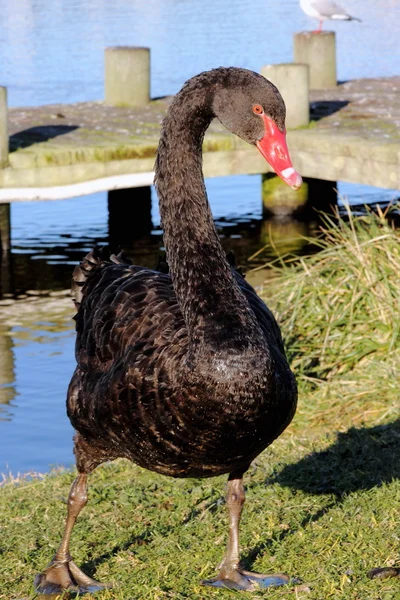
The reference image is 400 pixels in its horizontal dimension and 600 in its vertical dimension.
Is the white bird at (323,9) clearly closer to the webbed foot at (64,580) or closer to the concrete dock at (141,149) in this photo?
the concrete dock at (141,149)

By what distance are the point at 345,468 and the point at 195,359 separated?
207 cm

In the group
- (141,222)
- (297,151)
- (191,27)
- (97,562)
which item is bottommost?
(97,562)

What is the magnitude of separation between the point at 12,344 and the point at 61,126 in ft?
12.6

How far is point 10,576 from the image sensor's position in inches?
186

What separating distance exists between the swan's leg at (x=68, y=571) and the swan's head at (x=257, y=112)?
1770 millimetres

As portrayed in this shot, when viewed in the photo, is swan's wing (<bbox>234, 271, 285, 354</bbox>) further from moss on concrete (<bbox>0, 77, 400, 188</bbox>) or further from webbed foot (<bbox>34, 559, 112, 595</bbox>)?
moss on concrete (<bbox>0, 77, 400, 188</bbox>)

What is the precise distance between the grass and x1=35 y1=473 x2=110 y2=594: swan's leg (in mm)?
92

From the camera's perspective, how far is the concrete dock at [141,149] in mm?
11461

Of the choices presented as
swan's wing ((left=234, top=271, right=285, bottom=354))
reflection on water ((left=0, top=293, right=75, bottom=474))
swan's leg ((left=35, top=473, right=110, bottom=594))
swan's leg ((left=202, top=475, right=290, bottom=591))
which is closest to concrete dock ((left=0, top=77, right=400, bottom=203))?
reflection on water ((left=0, top=293, right=75, bottom=474))

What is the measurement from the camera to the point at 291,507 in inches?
208

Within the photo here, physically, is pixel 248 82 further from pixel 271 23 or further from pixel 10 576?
pixel 271 23

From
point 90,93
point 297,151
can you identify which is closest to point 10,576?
point 297,151

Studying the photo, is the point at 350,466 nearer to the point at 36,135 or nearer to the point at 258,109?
the point at 258,109

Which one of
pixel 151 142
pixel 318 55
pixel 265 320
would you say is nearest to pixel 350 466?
pixel 265 320
